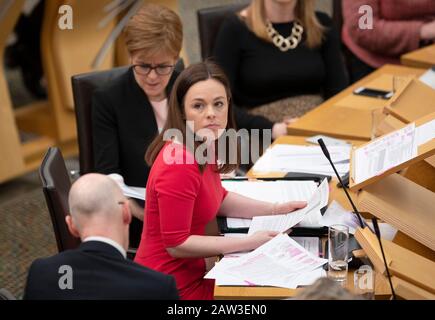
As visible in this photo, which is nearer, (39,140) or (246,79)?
(246,79)

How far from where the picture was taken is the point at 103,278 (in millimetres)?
1569

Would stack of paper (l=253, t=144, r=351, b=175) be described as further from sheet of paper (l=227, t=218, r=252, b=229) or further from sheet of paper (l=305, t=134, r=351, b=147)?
sheet of paper (l=227, t=218, r=252, b=229)

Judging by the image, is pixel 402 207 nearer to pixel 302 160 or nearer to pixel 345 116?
pixel 302 160

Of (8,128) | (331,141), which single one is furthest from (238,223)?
(8,128)

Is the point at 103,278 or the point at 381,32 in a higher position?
A: the point at 381,32

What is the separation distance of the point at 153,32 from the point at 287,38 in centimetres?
108

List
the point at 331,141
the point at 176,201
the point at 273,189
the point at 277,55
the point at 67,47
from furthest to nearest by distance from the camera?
the point at 67,47, the point at 277,55, the point at 331,141, the point at 273,189, the point at 176,201

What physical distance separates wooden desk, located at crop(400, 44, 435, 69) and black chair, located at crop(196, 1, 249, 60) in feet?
3.15

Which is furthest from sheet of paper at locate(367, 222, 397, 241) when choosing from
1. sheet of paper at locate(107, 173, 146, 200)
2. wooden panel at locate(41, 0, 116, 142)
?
wooden panel at locate(41, 0, 116, 142)

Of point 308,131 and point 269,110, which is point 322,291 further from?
point 269,110

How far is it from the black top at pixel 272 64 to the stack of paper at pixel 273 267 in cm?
155

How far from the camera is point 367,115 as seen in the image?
3277mm
